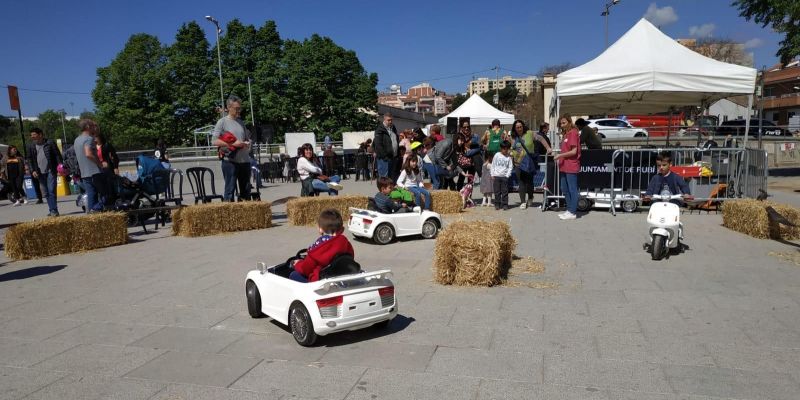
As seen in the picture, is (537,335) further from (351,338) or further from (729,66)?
(729,66)

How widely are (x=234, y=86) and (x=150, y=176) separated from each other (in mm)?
47706

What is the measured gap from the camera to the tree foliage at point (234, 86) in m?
55.4

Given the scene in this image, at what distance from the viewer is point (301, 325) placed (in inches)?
162

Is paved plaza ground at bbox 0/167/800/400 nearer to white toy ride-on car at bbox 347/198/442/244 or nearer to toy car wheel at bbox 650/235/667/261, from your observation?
toy car wheel at bbox 650/235/667/261

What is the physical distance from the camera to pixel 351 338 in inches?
171

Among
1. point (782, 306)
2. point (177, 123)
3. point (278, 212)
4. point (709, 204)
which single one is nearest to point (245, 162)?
point (278, 212)

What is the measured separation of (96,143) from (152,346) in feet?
23.5

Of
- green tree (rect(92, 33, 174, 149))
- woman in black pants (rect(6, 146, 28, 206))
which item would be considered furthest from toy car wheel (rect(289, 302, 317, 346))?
green tree (rect(92, 33, 174, 149))

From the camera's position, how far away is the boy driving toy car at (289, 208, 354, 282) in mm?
4391

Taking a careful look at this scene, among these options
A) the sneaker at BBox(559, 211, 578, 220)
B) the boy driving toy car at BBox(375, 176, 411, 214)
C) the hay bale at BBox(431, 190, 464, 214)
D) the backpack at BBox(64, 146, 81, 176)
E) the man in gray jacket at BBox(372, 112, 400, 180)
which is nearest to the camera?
the boy driving toy car at BBox(375, 176, 411, 214)

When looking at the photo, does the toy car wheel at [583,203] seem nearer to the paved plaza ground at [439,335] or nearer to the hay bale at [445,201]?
the hay bale at [445,201]

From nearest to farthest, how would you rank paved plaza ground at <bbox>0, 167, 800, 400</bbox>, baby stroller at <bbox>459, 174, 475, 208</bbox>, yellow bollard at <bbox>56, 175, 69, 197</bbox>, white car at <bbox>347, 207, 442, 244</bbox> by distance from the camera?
paved plaza ground at <bbox>0, 167, 800, 400</bbox>
white car at <bbox>347, 207, 442, 244</bbox>
baby stroller at <bbox>459, 174, 475, 208</bbox>
yellow bollard at <bbox>56, 175, 69, 197</bbox>

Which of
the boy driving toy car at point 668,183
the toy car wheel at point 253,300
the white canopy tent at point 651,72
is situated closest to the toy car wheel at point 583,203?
the boy driving toy car at point 668,183

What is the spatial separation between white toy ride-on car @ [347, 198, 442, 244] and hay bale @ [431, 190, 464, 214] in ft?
7.13
